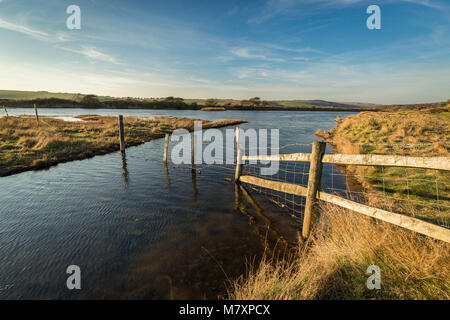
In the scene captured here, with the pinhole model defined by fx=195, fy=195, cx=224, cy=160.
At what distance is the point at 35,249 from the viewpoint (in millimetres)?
5426

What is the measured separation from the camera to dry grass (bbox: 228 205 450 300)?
3303 mm

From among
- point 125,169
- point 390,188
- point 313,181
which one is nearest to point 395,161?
point 313,181

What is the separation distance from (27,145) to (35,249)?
15.2 meters

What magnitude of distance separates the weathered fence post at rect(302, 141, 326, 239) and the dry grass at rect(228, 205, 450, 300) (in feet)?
3.50

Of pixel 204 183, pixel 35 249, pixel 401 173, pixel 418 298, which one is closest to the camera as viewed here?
pixel 418 298

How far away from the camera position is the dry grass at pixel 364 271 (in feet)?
10.8

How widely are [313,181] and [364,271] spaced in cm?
232

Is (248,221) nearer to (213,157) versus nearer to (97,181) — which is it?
(97,181)

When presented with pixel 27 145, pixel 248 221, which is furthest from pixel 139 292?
pixel 27 145

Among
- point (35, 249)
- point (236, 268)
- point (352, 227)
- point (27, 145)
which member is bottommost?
point (236, 268)

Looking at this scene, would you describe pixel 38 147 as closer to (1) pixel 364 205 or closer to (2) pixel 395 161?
(1) pixel 364 205

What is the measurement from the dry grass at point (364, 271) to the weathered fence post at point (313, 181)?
1066 millimetres

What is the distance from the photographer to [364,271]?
379 cm
